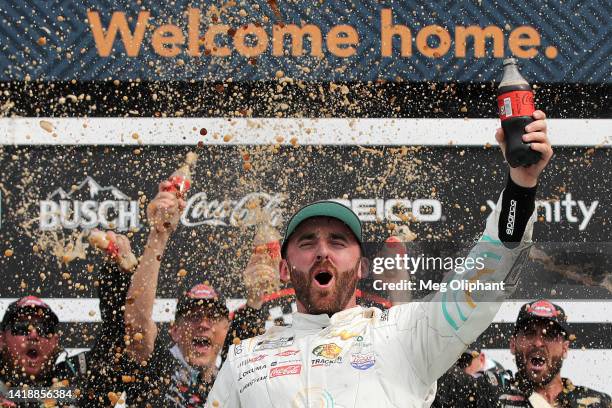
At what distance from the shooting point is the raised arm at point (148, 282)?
3.40 m

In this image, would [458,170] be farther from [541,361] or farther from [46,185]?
[46,185]

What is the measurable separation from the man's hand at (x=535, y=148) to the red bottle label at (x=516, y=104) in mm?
121

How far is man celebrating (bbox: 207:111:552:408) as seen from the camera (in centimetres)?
206

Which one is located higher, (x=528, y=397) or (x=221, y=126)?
(x=221, y=126)

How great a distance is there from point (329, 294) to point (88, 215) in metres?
2.46

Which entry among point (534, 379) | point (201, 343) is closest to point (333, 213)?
point (201, 343)

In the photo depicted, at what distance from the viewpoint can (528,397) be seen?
3.90 metres

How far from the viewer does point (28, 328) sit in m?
4.06

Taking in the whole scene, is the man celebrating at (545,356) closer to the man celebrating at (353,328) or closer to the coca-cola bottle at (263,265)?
the coca-cola bottle at (263,265)

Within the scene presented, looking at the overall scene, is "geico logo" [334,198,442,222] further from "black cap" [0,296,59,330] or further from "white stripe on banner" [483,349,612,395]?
"black cap" [0,296,59,330]

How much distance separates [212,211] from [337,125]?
0.78m

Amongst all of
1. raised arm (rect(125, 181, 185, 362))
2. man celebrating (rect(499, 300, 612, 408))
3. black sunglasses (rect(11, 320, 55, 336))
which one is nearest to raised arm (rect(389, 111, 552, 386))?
raised arm (rect(125, 181, 185, 362))

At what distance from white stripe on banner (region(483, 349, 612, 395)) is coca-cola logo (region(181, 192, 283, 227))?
1.30 m

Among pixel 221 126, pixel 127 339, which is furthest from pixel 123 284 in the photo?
pixel 221 126
